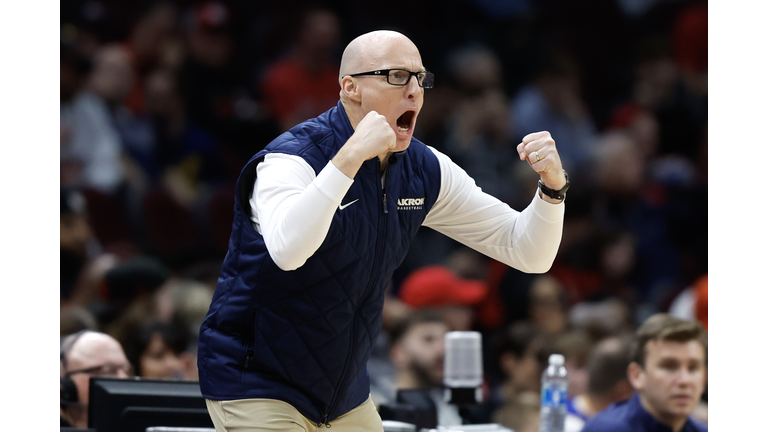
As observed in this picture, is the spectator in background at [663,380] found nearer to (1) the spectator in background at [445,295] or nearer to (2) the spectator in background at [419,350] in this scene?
(2) the spectator in background at [419,350]

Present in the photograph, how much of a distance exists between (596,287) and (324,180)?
217 inches

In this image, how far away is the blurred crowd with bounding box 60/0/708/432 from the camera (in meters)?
6.14

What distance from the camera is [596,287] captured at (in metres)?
Answer: 7.71

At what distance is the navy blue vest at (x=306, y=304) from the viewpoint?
277 centimetres

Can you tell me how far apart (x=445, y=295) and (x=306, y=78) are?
105 inches

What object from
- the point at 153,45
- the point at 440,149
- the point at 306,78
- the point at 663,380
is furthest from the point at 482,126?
the point at 663,380

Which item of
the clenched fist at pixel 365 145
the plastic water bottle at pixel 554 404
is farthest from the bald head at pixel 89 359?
the clenched fist at pixel 365 145

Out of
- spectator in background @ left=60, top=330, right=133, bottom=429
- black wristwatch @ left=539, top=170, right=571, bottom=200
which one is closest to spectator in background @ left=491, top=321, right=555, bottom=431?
spectator in background @ left=60, top=330, right=133, bottom=429

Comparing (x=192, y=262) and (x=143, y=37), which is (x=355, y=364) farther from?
(x=143, y=37)

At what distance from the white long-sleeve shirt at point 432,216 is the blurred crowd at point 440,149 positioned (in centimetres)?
227

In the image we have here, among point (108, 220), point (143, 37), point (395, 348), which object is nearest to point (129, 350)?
point (395, 348)

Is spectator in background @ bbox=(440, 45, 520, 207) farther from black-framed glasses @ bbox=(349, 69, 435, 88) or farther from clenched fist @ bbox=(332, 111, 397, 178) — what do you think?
clenched fist @ bbox=(332, 111, 397, 178)

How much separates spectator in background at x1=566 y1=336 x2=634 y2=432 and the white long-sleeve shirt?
→ 2.21 meters

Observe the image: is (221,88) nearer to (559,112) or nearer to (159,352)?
(559,112)
